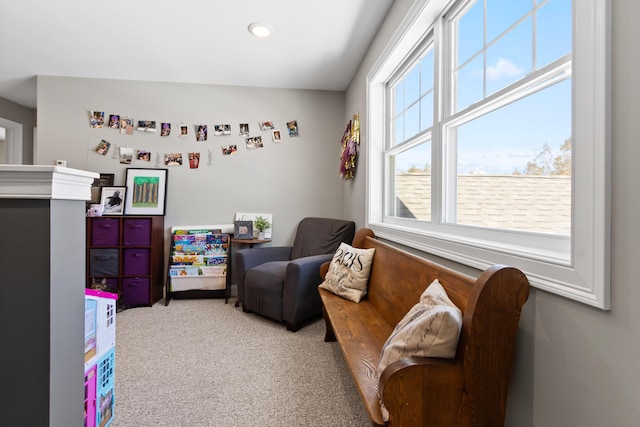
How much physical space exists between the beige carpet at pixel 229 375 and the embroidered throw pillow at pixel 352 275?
0.46 metres

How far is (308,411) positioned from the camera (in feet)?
5.02

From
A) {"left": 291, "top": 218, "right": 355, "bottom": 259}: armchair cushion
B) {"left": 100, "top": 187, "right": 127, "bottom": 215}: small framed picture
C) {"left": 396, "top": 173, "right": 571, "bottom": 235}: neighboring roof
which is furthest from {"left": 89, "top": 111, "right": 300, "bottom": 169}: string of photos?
{"left": 396, "top": 173, "right": 571, "bottom": 235}: neighboring roof

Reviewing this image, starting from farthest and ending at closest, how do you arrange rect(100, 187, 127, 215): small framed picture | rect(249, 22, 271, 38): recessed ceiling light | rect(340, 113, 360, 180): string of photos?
rect(100, 187, 127, 215): small framed picture → rect(340, 113, 360, 180): string of photos → rect(249, 22, 271, 38): recessed ceiling light

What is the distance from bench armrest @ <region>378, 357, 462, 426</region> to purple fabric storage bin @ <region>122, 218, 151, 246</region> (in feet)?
9.74

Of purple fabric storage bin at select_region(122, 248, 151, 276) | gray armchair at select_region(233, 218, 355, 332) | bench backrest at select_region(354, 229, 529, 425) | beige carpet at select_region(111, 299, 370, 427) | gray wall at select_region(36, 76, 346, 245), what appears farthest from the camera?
gray wall at select_region(36, 76, 346, 245)

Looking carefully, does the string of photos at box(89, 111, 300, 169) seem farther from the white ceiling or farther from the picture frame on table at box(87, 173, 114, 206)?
the white ceiling

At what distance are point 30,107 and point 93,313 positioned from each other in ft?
15.3

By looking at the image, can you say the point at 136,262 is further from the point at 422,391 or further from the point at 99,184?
Result: the point at 422,391

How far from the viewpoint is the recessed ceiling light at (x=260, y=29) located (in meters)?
2.34

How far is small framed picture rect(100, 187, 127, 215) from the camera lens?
3242 millimetres

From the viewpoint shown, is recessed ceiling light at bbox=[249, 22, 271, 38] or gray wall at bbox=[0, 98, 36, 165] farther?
gray wall at bbox=[0, 98, 36, 165]

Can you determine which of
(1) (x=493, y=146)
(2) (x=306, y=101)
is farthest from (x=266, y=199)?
(1) (x=493, y=146)

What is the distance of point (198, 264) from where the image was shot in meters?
3.29

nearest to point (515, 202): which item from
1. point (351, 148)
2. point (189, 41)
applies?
point (351, 148)
